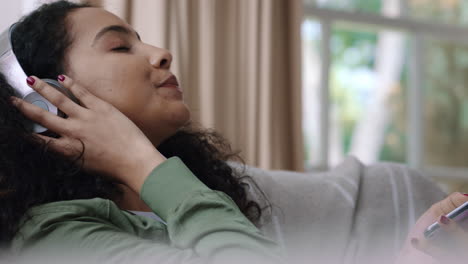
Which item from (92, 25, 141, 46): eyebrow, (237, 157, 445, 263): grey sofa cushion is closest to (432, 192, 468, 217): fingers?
(237, 157, 445, 263): grey sofa cushion

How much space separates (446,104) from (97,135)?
310 centimetres

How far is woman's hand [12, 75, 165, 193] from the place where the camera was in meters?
1.07

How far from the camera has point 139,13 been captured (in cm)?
248

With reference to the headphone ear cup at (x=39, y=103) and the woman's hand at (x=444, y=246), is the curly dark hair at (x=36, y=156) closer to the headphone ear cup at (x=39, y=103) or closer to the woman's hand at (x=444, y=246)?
the headphone ear cup at (x=39, y=103)

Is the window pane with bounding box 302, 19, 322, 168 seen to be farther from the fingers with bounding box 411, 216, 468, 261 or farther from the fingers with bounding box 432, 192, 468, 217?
the fingers with bounding box 411, 216, 468, 261

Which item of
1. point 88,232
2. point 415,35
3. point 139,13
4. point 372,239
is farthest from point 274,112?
point 88,232

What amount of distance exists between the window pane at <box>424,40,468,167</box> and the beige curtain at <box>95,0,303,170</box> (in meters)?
1.10

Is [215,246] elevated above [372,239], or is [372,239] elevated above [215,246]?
[215,246]

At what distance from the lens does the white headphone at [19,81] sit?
3.73ft

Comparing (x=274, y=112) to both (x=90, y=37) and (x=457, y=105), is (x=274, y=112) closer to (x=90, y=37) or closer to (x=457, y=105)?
(x=457, y=105)

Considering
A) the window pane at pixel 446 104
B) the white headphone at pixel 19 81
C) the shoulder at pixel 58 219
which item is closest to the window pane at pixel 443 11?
the window pane at pixel 446 104

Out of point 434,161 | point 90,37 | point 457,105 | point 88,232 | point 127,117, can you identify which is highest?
point 90,37

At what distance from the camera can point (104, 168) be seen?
110 centimetres

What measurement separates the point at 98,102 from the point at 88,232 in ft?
0.97
